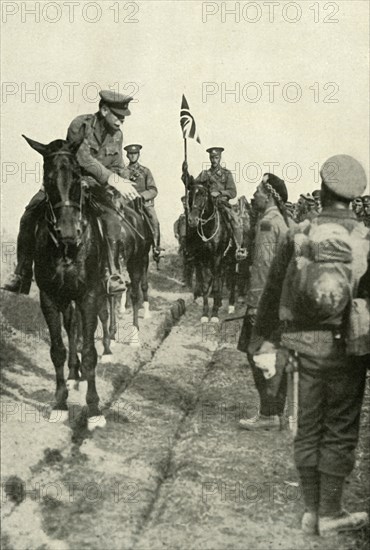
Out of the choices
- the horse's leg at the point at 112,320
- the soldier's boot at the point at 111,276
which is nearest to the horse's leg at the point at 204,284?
the horse's leg at the point at 112,320

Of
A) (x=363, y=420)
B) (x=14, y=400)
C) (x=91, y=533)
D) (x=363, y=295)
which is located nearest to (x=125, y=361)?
(x=14, y=400)

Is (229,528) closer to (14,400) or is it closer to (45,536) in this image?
(45,536)

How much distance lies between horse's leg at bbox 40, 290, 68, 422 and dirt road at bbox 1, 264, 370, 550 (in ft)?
0.52

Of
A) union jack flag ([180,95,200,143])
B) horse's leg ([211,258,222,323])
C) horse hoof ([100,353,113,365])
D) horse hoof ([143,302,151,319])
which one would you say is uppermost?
union jack flag ([180,95,200,143])

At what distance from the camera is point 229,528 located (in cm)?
443

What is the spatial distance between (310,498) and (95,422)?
9.12ft

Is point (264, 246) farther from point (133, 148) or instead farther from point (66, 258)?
point (133, 148)

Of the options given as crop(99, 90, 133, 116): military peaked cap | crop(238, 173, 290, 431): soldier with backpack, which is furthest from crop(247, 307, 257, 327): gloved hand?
crop(99, 90, 133, 116): military peaked cap

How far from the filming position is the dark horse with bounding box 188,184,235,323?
12.7 metres

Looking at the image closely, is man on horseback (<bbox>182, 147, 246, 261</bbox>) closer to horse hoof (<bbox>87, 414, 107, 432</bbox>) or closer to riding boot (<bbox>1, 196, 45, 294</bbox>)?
riding boot (<bbox>1, 196, 45, 294</bbox>)

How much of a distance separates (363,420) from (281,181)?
2.59 meters

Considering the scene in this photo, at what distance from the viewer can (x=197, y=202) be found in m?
12.8

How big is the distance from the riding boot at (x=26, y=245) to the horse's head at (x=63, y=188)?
0.87 metres

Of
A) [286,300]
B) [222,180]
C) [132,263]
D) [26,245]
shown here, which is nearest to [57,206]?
[26,245]
